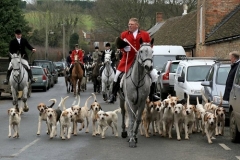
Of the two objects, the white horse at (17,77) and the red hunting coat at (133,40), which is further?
the white horse at (17,77)

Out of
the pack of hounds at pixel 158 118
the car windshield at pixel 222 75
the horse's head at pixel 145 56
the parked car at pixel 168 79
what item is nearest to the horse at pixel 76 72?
the parked car at pixel 168 79

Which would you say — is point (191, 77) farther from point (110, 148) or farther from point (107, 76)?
point (110, 148)

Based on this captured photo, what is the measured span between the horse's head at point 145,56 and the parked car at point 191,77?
317 inches

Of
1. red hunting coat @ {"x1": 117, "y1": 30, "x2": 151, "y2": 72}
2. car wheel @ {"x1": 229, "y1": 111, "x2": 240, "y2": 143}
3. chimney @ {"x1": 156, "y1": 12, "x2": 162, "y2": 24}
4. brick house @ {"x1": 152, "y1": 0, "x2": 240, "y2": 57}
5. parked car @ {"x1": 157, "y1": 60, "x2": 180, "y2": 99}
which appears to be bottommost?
car wheel @ {"x1": 229, "y1": 111, "x2": 240, "y2": 143}

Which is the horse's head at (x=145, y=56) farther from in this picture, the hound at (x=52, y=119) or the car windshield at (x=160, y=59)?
the car windshield at (x=160, y=59)

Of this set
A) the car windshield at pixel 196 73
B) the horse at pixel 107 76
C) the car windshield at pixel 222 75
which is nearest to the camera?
the car windshield at pixel 222 75

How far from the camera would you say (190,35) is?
166 feet

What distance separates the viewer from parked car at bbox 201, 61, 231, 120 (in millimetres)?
17016

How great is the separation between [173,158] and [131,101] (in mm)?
2442

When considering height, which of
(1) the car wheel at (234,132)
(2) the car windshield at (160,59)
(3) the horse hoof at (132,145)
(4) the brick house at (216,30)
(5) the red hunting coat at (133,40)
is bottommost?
(3) the horse hoof at (132,145)

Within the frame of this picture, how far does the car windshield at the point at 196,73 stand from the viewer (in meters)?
21.7

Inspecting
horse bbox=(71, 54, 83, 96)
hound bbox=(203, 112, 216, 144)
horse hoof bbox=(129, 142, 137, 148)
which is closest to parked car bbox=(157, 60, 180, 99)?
horse bbox=(71, 54, 83, 96)

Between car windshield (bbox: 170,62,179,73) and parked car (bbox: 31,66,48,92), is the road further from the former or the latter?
parked car (bbox: 31,66,48,92)

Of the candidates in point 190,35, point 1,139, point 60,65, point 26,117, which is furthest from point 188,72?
point 60,65
